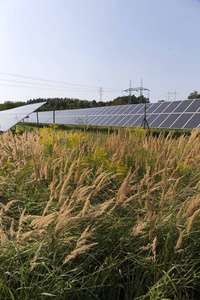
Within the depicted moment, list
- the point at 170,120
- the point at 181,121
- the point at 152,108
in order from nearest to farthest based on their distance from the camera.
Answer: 1. the point at 181,121
2. the point at 170,120
3. the point at 152,108

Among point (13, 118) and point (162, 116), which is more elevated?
point (162, 116)

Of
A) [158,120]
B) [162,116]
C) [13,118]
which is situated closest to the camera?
[13,118]

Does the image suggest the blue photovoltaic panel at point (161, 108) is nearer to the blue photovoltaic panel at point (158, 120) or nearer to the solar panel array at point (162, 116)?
the solar panel array at point (162, 116)

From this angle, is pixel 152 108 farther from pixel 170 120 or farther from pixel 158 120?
pixel 170 120

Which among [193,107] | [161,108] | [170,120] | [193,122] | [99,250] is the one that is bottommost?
[99,250]

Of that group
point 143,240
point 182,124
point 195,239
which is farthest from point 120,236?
point 182,124

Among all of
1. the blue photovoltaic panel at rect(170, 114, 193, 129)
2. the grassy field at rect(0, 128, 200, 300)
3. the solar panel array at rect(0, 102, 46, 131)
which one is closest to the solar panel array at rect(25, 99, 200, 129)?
the blue photovoltaic panel at rect(170, 114, 193, 129)

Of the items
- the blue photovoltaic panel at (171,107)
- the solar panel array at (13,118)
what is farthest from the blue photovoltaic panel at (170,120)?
the solar panel array at (13,118)

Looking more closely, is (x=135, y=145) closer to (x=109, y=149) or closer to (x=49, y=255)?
(x=109, y=149)

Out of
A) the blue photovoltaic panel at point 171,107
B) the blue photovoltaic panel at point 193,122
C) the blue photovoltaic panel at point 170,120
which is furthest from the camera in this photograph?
the blue photovoltaic panel at point 171,107

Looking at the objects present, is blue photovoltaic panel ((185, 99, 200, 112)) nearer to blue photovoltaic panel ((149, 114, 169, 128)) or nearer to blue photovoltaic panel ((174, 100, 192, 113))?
blue photovoltaic panel ((174, 100, 192, 113))

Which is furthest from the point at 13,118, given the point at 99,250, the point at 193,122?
the point at 99,250

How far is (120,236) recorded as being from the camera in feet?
5.89

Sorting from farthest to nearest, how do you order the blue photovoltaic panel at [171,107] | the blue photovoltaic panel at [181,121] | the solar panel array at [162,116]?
the blue photovoltaic panel at [171,107] → the solar panel array at [162,116] → the blue photovoltaic panel at [181,121]
